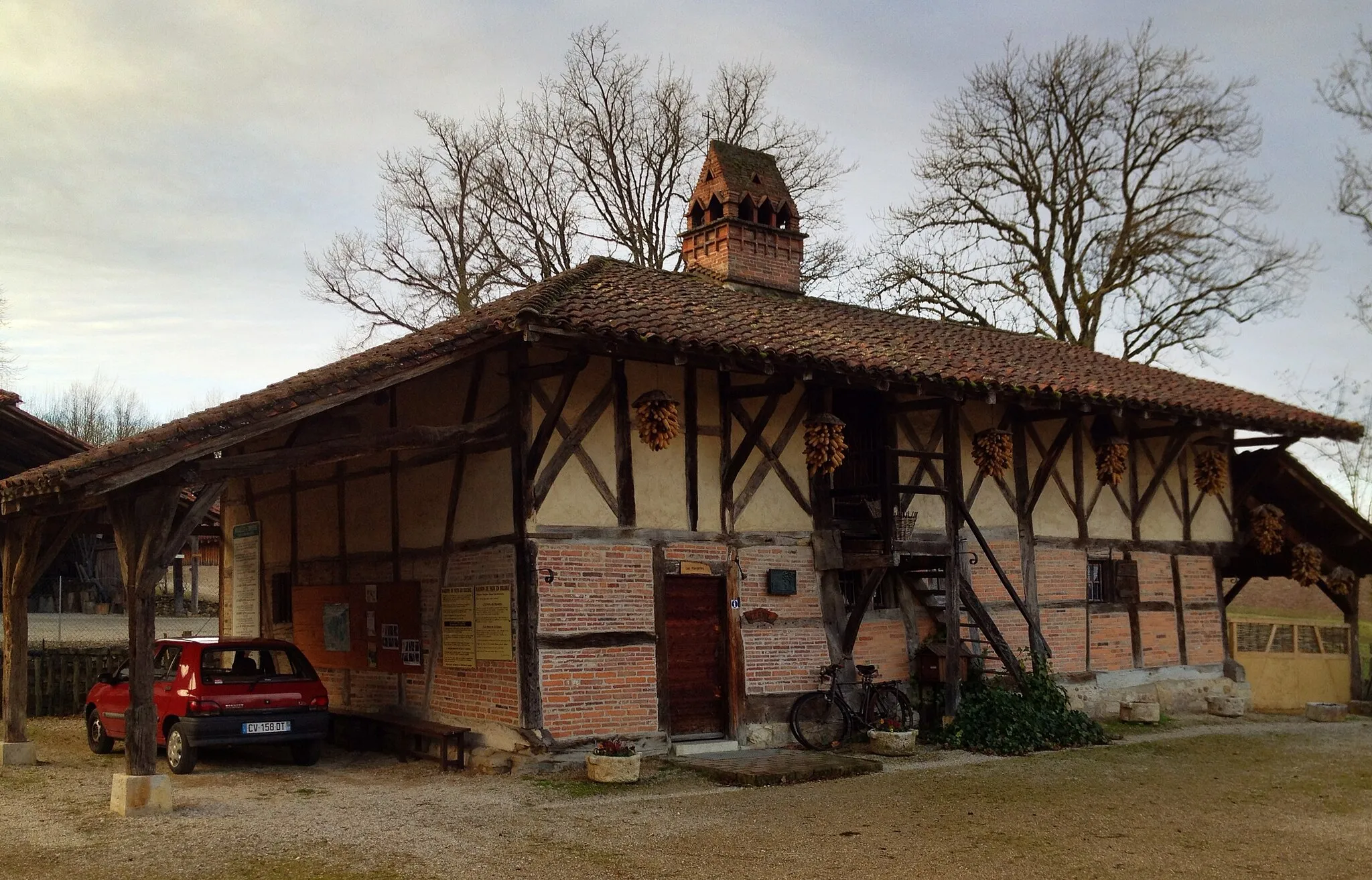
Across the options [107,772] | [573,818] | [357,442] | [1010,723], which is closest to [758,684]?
[1010,723]

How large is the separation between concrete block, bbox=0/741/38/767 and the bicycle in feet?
24.7

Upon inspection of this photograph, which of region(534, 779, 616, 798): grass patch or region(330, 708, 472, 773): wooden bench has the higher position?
region(330, 708, 472, 773): wooden bench

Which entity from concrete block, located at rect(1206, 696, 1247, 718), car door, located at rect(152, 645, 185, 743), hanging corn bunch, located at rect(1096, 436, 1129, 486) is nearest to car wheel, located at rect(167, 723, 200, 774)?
car door, located at rect(152, 645, 185, 743)

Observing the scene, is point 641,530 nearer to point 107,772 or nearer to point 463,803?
point 463,803

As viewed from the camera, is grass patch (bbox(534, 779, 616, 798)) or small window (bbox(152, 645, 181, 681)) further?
small window (bbox(152, 645, 181, 681))

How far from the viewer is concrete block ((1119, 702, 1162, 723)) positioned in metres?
15.8

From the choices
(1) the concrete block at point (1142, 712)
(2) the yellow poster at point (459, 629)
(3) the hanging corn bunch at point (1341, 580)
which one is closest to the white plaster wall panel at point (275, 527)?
(2) the yellow poster at point (459, 629)

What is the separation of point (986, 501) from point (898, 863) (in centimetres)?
806

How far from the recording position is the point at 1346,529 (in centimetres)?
1858

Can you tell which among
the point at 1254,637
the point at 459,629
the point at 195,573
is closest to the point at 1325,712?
the point at 1254,637

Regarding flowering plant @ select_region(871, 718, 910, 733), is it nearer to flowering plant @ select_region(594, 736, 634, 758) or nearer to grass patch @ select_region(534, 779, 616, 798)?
flowering plant @ select_region(594, 736, 634, 758)

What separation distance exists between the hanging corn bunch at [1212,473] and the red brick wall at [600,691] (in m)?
9.43

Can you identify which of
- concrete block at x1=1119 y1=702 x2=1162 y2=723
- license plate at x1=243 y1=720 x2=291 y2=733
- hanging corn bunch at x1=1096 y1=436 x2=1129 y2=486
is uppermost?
hanging corn bunch at x1=1096 y1=436 x2=1129 y2=486

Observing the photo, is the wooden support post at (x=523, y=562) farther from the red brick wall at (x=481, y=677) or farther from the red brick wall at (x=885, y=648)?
the red brick wall at (x=885, y=648)
